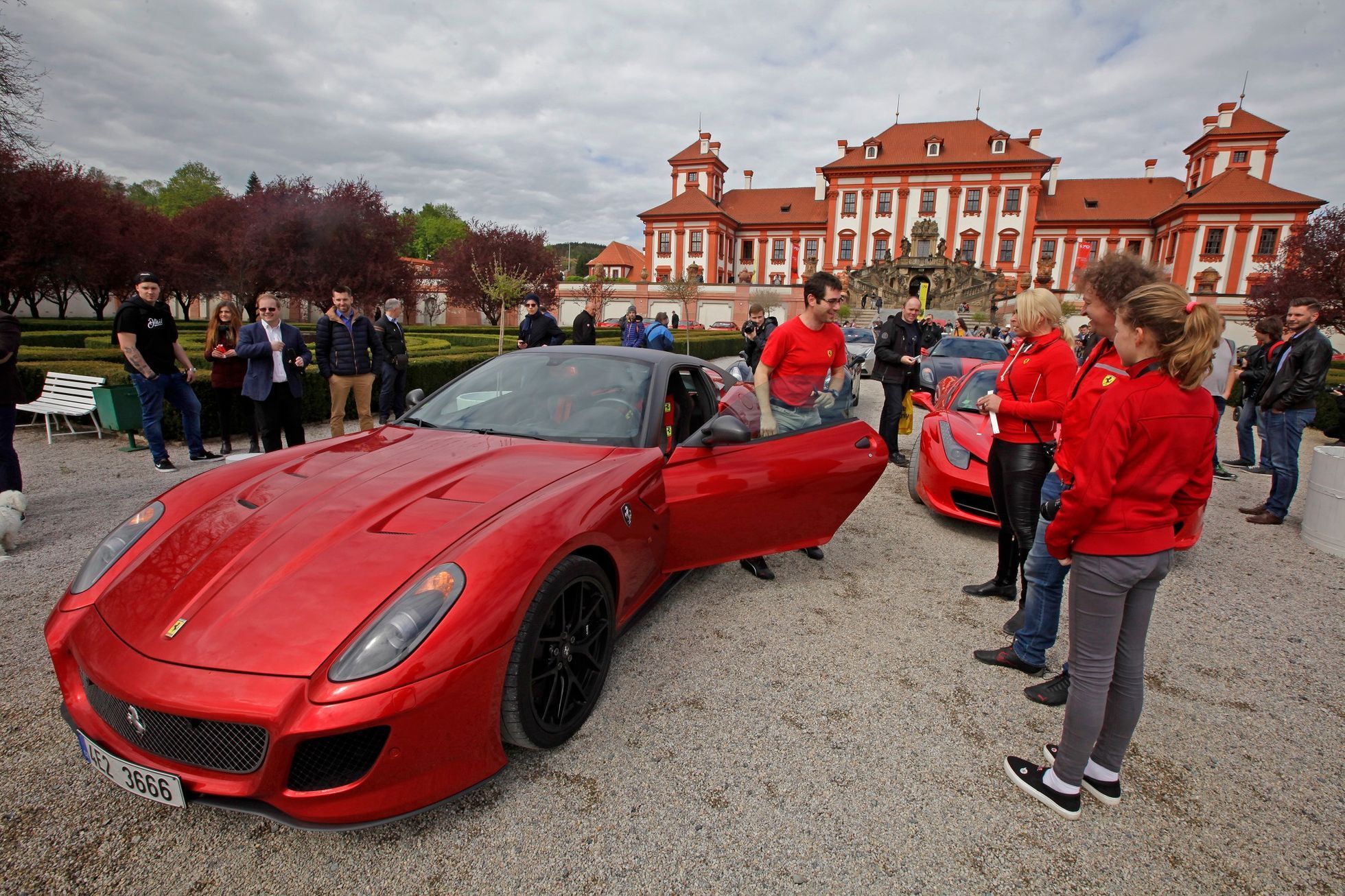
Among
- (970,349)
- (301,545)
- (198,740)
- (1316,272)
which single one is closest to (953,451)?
(301,545)

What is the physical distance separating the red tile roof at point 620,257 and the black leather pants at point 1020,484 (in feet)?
262

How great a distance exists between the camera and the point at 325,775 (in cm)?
176

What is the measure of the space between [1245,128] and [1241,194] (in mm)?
7995

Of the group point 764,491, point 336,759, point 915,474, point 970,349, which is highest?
point 970,349

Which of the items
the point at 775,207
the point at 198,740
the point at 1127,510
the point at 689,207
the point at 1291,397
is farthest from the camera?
the point at 775,207

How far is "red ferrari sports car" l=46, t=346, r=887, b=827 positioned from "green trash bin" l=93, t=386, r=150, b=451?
627cm

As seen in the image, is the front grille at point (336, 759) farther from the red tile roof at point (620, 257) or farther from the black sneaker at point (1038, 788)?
the red tile roof at point (620, 257)

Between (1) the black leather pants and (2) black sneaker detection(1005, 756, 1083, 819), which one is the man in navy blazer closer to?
(1) the black leather pants

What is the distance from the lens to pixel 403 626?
1.84 m

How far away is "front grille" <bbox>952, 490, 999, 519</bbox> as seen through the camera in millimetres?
5129

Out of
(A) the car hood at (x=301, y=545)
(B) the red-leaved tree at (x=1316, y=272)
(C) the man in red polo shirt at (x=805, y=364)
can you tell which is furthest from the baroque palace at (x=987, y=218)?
(A) the car hood at (x=301, y=545)

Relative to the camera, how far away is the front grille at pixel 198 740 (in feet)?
5.63

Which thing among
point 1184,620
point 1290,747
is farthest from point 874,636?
point 1184,620

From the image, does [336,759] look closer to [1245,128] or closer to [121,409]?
[121,409]
